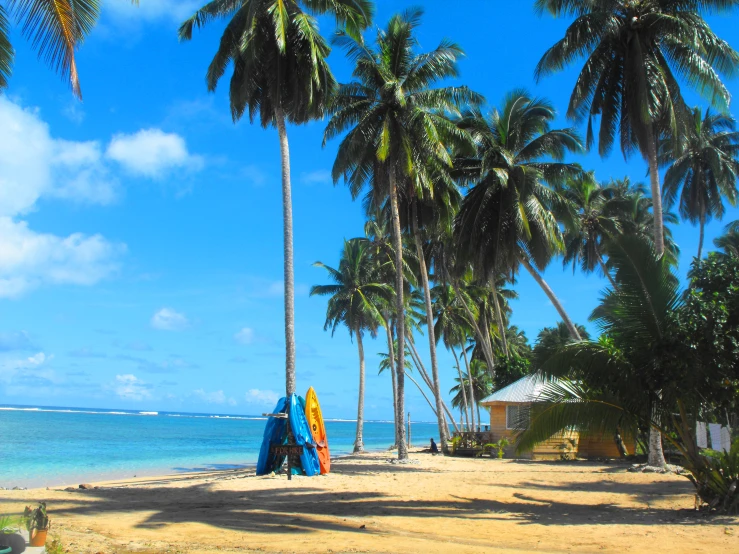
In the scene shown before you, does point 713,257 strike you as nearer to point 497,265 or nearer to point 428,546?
point 428,546

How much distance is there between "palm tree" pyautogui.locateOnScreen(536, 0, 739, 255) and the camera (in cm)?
1688

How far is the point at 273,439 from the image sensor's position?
17062mm

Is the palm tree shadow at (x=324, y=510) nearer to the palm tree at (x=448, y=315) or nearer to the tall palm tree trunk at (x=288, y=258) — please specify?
the tall palm tree trunk at (x=288, y=258)

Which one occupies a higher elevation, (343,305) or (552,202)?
(552,202)

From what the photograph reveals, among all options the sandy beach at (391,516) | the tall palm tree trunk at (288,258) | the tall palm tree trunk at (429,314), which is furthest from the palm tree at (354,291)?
the sandy beach at (391,516)

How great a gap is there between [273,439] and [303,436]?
96cm

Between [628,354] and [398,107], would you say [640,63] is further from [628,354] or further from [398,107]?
[628,354]

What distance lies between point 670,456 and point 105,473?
21.7 metres

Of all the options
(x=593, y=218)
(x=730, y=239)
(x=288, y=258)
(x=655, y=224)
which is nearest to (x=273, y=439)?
(x=288, y=258)

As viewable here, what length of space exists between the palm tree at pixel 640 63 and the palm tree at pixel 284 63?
21.6ft

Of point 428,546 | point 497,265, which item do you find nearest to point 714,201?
point 497,265

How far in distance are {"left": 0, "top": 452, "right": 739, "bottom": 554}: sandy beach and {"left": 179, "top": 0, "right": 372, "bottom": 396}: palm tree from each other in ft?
16.6

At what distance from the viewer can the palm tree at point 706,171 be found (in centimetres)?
2800

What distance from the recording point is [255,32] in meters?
17.9
